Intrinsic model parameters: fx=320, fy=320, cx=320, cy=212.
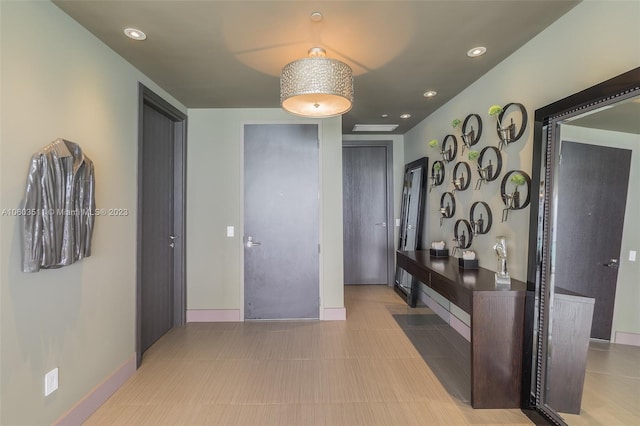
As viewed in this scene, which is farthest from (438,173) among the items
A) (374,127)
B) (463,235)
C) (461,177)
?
(374,127)

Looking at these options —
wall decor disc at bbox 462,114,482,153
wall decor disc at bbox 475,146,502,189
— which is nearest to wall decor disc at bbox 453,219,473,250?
wall decor disc at bbox 475,146,502,189

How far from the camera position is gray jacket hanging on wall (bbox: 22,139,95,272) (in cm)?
165

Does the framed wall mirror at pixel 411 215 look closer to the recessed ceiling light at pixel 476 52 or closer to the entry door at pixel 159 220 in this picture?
the recessed ceiling light at pixel 476 52

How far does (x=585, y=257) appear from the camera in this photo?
1.77 metres

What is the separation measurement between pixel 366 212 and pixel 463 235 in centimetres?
229

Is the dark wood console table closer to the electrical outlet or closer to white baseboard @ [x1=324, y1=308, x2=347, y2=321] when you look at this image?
white baseboard @ [x1=324, y1=308, x2=347, y2=321]

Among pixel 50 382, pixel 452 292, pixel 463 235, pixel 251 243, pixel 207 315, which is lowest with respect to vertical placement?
pixel 207 315

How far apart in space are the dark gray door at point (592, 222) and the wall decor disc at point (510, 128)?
0.54 metres

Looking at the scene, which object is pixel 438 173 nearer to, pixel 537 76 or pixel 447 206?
pixel 447 206

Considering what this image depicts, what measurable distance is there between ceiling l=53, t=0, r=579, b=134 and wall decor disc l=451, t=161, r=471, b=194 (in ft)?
2.62

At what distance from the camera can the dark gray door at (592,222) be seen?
1597mm

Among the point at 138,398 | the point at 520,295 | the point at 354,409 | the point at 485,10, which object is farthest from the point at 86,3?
the point at 520,295

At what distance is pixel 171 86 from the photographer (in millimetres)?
3117

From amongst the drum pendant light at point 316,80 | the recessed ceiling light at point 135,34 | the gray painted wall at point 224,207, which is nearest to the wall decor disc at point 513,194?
the drum pendant light at point 316,80
